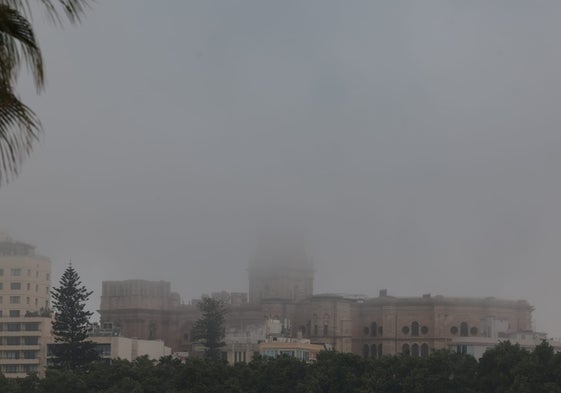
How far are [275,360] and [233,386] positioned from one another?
6.70 metres

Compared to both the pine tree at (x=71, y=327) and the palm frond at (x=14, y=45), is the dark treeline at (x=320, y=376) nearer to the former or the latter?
the pine tree at (x=71, y=327)

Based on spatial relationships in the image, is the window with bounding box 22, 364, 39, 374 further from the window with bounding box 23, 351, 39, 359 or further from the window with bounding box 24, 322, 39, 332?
the window with bounding box 24, 322, 39, 332

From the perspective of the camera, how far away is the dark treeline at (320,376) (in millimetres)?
130000

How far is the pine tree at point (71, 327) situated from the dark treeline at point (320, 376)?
24.1 metres

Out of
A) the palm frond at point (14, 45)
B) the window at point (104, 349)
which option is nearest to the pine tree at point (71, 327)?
the window at point (104, 349)

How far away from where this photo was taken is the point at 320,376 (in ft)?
436

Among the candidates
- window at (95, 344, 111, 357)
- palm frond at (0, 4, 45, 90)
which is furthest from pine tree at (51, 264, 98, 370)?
palm frond at (0, 4, 45, 90)

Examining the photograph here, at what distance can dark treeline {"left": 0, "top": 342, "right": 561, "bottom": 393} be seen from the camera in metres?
130

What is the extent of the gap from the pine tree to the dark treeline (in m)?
24.1

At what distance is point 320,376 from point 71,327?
45.6 metres

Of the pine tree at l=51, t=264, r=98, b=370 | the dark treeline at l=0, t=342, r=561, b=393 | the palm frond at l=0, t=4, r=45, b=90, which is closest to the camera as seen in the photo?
the palm frond at l=0, t=4, r=45, b=90

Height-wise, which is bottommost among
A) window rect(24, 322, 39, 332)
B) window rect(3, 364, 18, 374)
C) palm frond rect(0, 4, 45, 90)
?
palm frond rect(0, 4, 45, 90)

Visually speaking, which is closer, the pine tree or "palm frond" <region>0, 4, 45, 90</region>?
"palm frond" <region>0, 4, 45, 90</region>

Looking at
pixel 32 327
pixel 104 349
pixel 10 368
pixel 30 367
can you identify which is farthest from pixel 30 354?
pixel 104 349
